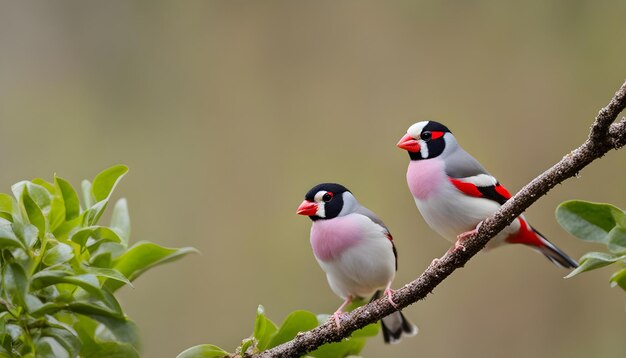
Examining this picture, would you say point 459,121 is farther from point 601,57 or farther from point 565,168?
point 565,168

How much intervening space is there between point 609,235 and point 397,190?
1995 millimetres

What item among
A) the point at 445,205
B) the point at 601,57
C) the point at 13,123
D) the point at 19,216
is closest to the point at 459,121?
the point at 601,57

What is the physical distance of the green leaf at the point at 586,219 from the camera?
810mm

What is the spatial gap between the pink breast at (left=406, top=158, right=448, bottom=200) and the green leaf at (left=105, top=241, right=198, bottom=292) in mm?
283

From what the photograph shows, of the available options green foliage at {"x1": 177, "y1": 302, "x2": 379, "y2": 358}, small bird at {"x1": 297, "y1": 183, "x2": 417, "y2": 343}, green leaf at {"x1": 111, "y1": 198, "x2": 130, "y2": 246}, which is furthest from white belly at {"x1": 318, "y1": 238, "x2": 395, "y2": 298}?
green leaf at {"x1": 111, "y1": 198, "x2": 130, "y2": 246}

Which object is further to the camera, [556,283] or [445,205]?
[556,283]

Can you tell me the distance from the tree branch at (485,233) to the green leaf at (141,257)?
7.2 inches

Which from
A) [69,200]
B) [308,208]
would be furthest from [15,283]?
[308,208]

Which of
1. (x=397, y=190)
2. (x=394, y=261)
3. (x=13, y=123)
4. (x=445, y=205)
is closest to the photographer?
(x=445, y=205)

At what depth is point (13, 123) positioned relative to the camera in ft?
10.1

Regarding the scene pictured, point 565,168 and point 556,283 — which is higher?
point 565,168

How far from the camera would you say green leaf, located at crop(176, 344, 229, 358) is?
836 millimetres

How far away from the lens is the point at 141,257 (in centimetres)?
95

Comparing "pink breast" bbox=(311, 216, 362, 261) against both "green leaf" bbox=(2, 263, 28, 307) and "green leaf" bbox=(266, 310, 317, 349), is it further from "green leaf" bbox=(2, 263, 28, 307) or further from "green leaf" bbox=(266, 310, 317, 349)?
"green leaf" bbox=(2, 263, 28, 307)
